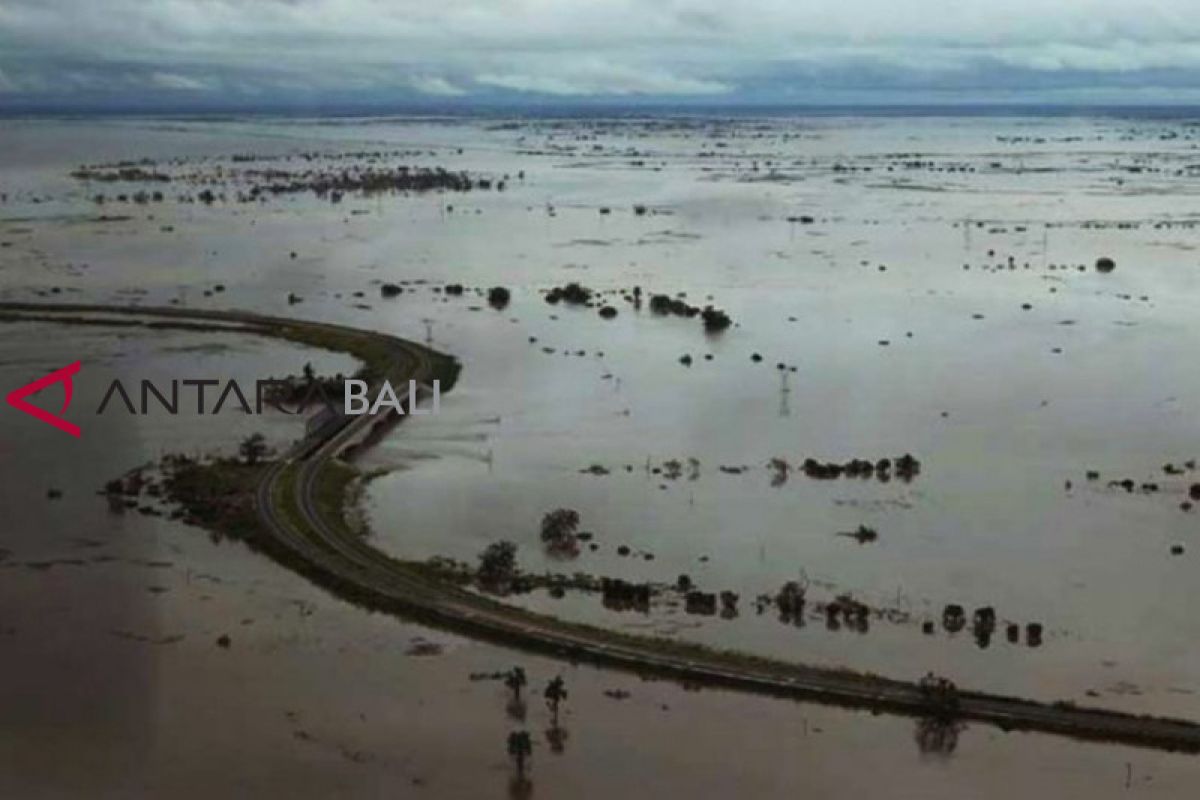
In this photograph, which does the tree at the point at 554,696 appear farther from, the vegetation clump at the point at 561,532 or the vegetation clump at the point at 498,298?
the vegetation clump at the point at 498,298

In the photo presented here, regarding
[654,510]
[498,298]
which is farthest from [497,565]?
[498,298]

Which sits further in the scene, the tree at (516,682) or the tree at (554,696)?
the tree at (516,682)

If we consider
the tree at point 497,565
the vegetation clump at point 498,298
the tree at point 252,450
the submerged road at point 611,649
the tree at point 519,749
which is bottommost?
the tree at point 519,749

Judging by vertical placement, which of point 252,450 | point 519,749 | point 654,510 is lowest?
point 519,749

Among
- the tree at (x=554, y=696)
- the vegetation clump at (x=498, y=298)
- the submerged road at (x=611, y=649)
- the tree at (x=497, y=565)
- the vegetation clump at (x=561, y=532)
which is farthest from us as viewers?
the vegetation clump at (x=498, y=298)

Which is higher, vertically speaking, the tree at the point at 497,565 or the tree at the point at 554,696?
Answer: the tree at the point at 497,565

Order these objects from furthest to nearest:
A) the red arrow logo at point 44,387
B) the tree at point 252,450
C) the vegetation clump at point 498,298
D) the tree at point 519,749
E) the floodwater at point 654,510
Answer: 1. the vegetation clump at point 498,298
2. the red arrow logo at point 44,387
3. the tree at point 252,450
4. the floodwater at point 654,510
5. the tree at point 519,749

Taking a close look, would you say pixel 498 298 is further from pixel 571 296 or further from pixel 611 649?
pixel 611 649

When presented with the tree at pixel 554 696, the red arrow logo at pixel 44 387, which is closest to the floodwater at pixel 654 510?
the tree at pixel 554 696
